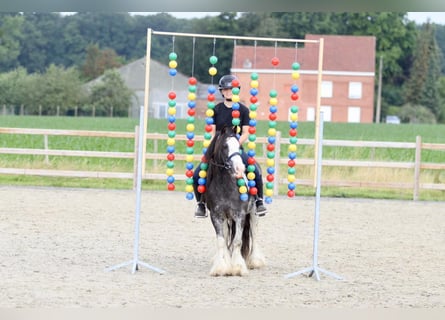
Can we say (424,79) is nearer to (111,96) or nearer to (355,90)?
(355,90)

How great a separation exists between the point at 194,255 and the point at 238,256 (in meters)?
1.42

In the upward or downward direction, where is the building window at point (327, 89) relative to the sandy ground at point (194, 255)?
upward

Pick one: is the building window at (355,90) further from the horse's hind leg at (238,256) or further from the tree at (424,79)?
the horse's hind leg at (238,256)

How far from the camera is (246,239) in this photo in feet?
32.0

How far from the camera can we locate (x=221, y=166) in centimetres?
912

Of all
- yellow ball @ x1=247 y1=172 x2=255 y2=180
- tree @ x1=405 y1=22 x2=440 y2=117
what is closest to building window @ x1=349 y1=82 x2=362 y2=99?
tree @ x1=405 y1=22 x2=440 y2=117

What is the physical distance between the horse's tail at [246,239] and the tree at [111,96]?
44.5 m

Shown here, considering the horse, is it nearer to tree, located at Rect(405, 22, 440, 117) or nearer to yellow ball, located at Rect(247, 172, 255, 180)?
yellow ball, located at Rect(247, 172, 255, 180)

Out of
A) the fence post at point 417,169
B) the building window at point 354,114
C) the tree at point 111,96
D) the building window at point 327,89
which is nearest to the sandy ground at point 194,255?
the fence post at point 417,169

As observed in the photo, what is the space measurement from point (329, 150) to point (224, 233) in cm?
1701

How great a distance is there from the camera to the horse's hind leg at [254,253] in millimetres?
9703

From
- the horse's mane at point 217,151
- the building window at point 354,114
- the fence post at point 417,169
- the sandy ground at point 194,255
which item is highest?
the building window at point 354,114

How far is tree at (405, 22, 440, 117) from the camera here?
7462cm

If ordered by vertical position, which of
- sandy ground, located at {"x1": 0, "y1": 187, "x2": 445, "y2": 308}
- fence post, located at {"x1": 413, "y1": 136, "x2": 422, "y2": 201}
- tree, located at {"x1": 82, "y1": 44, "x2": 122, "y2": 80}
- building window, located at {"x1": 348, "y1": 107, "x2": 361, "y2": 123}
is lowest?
sandy ground, located at {"x1": 0, "y1": 187, "x2": 445, "y2": 308}
